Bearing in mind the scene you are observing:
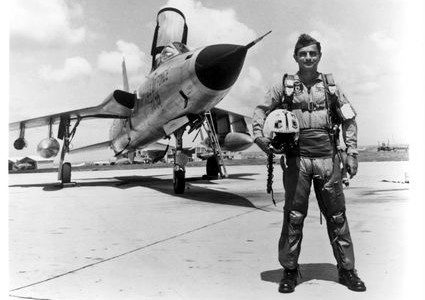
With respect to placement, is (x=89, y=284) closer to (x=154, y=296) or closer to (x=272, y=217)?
(x=154, y=296)

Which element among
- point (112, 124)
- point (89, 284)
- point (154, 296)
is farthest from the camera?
point (112, 124)

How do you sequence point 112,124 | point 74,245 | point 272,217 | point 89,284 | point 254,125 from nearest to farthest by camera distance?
1. point 89,284
2. point 254,125
3. point 74,245
4. point 272,217
5. point 112,124

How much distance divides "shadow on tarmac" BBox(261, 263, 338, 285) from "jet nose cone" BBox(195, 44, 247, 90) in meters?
4.68

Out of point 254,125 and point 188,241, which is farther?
point 188,241

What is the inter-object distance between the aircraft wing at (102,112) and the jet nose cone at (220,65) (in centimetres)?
485

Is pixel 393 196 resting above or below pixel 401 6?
below

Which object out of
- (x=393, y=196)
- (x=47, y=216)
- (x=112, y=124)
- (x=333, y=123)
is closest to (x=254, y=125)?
(x=333, y=123)

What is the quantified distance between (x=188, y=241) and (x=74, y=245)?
126cm

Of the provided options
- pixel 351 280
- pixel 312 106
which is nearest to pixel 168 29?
pixel 312 106

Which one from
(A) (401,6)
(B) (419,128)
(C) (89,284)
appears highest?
(A) (401,6)

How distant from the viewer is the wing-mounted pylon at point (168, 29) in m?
10.7

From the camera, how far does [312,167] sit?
3.44 metres

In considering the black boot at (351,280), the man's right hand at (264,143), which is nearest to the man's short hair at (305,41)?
the man's right hand at (264,143)

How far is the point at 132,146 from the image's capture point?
1471cm
